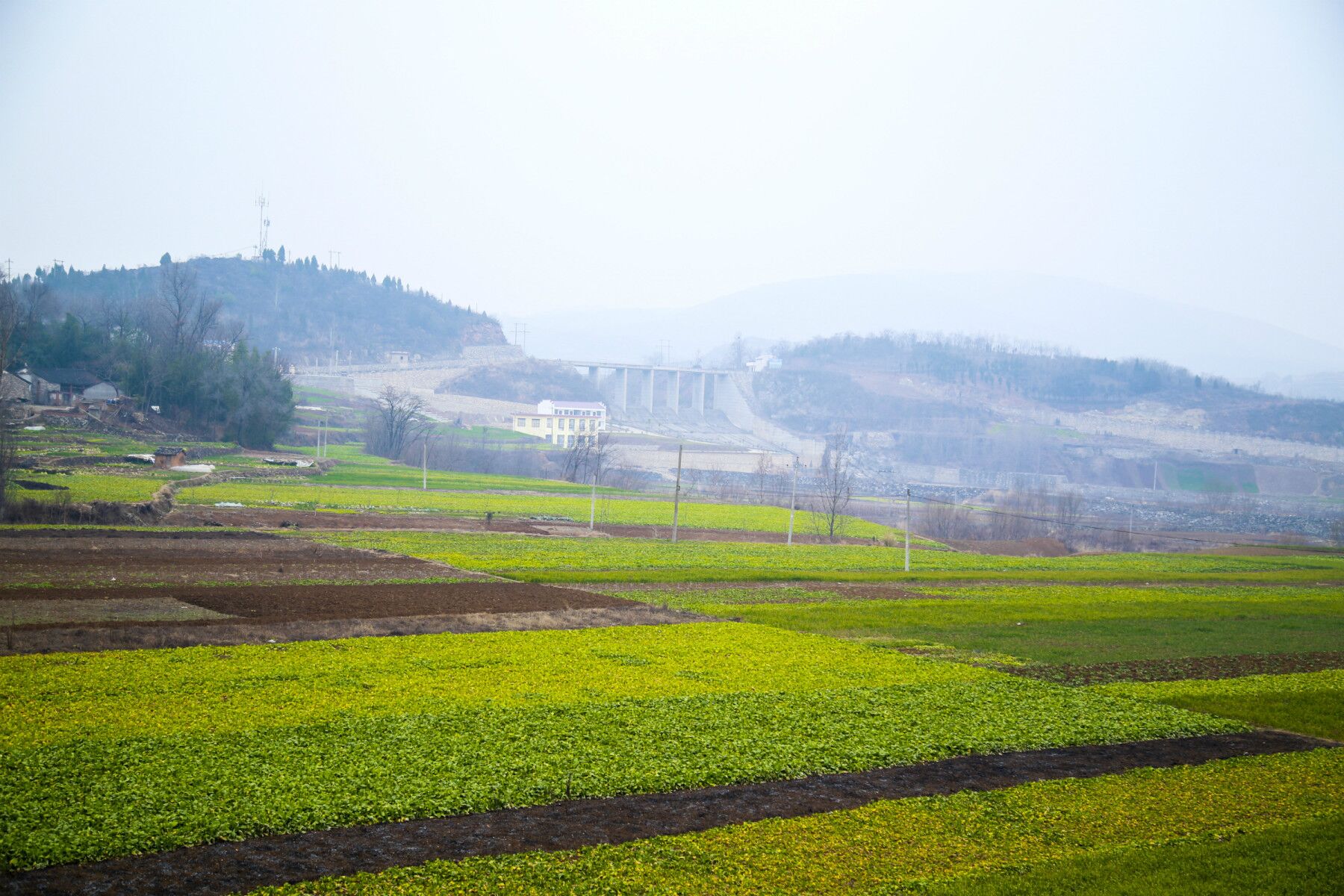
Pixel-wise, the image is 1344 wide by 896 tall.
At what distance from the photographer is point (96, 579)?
2997 cm

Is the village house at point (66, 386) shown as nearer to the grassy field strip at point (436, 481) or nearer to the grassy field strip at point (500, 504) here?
the grassy field strip at point (436, 481)

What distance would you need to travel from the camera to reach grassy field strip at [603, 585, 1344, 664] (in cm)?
2798

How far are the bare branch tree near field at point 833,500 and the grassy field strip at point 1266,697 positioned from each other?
4920 cm

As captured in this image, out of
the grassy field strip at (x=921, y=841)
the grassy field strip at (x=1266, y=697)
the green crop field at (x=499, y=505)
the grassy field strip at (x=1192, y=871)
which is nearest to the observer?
the grassy field strip at (x=921, y=841)

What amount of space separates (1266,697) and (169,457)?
7676cm

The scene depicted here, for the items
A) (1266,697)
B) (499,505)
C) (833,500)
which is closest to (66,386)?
(499,505)

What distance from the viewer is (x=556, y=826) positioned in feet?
39.9

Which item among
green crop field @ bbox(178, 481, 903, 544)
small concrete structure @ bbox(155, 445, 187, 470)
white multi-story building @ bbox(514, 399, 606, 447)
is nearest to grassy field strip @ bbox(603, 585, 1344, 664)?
green crop field @ bbox(178, 481, 903, 544)

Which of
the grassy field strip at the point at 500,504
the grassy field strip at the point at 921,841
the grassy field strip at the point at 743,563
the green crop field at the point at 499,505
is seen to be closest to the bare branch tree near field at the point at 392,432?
the green crop field at the point at 499,505

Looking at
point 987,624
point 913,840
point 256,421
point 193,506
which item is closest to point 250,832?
point 913,840

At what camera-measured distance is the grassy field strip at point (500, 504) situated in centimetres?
6581

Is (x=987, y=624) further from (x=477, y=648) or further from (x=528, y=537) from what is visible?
(x=528, y=537)

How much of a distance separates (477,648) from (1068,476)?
16735cm

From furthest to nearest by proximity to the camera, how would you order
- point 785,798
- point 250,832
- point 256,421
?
point 256,421
point 785,798
point 250,832
